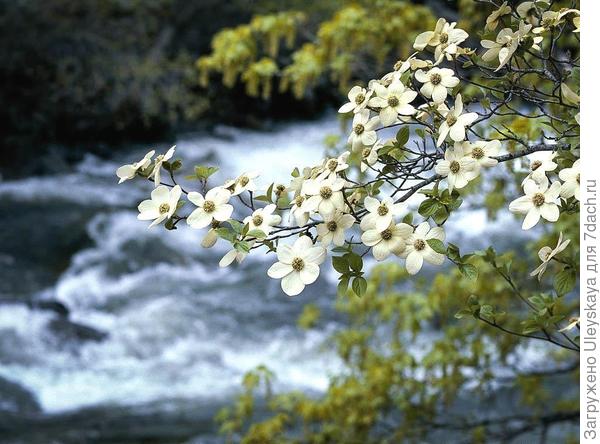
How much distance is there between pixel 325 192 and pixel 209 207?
181 millimetres

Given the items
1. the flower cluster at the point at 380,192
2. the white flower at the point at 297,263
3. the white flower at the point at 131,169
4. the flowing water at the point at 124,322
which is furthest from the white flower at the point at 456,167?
the flowing water at the point at 124,322

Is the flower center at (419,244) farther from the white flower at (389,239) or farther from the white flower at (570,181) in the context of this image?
the white flower at (570,181)

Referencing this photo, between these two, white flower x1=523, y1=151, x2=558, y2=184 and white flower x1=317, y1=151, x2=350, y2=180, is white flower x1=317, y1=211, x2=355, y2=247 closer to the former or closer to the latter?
white flower x1=317, y1=151, x2=350, y2=180

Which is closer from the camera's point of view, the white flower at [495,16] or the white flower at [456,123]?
the white flower at [456,123]

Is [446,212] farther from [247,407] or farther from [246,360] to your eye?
[246,360]

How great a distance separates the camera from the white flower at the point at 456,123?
1328 mm

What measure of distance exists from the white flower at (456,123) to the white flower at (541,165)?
0.36 feet

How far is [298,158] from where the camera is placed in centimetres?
945

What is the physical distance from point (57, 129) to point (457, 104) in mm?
9007

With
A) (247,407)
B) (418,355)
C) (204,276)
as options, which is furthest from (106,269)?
(247,407)

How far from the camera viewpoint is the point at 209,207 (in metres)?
1.37

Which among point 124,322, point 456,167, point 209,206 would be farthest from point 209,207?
point 124,322

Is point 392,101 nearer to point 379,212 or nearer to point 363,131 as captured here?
point 363,131

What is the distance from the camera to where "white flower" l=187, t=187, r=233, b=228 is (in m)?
1.36
